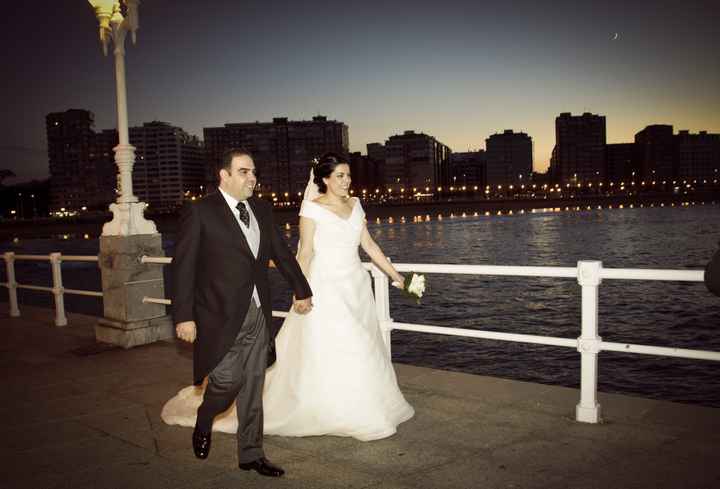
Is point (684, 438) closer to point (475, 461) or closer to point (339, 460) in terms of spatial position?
point (475, 461)

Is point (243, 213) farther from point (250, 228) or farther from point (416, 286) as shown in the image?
point (416, 286)

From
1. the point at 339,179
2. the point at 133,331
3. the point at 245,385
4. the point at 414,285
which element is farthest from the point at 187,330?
the point at 133,331

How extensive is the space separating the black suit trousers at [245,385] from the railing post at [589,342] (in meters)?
2.32

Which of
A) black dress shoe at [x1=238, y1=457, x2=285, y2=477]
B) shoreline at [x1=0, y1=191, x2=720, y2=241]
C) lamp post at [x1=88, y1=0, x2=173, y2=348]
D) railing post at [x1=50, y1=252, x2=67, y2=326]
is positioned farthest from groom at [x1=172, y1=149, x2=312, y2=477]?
shoreline at [x1=0, y1=191, x2=720, y2=241]

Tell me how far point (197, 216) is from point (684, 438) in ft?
11.5

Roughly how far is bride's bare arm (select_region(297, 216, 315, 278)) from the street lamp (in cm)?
419

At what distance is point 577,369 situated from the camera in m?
15.7

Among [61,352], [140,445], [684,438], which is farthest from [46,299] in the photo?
[684,438]

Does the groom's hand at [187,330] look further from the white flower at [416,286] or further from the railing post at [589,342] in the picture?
the railing post at [589,342]

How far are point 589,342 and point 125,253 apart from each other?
5.90 metres

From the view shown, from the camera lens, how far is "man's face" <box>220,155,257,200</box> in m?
3.71

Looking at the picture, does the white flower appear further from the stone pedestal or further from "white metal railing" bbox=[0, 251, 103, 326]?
"white metal railing" bbox=[0, 251, 103, 326]

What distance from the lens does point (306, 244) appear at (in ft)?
14.7

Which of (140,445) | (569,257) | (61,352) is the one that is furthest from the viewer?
(569,257)
